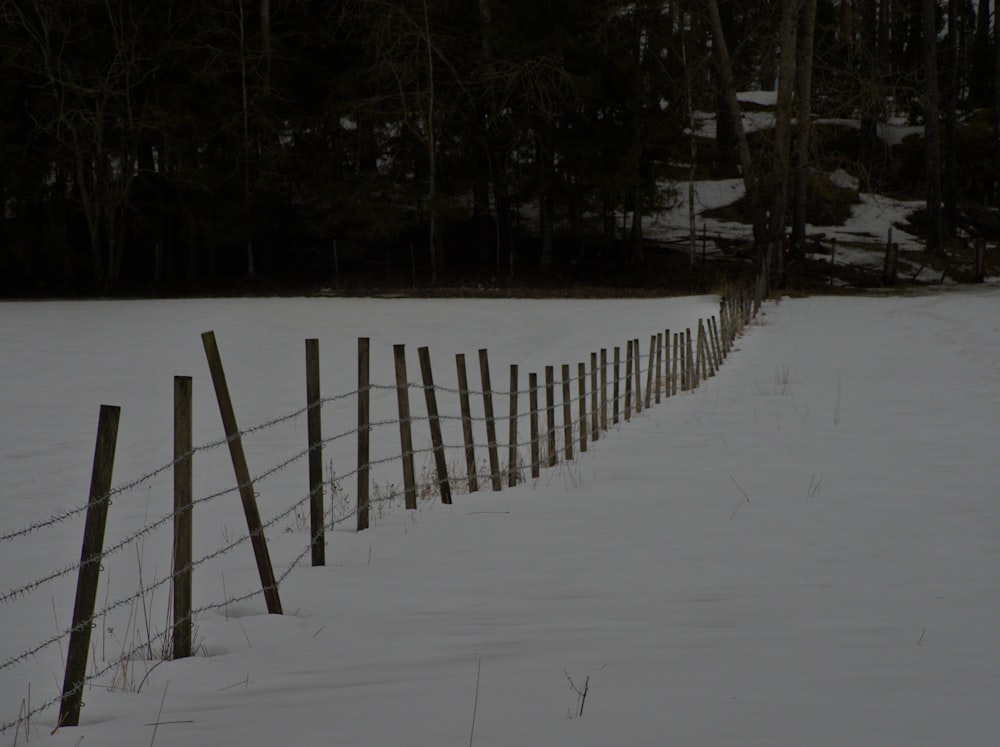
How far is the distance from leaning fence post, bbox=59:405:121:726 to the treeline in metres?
30.7

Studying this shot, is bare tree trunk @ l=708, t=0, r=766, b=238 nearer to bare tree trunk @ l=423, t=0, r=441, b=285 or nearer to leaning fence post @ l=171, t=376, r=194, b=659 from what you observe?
bare tree trunk @ l=423, t=0, r=441, b=285

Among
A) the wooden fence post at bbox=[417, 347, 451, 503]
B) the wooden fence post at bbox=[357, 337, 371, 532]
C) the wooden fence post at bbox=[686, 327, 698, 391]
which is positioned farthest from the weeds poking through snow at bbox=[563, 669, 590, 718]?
the wooden fence post at bbox=[686, 327, 698, 391]

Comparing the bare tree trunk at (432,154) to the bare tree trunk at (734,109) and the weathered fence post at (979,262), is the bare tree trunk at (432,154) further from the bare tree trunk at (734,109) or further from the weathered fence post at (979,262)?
the weathered fence post at (979,262)

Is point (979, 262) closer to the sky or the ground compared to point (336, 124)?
closer to the ground

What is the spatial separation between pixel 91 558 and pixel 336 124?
36.1 meters

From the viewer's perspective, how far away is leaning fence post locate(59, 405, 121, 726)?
12.1 ft

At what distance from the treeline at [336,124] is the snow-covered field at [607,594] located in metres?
23.3

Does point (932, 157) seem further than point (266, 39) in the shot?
Yes

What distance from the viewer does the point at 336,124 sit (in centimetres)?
3803

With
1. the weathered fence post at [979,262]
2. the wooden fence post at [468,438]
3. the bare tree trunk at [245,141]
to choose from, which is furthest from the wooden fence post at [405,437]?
the weathered fence post at [979,262]

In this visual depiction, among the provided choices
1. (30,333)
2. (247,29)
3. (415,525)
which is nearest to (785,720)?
(415,525)

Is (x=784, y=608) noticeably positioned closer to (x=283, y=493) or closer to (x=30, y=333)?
(x=283, y=493)

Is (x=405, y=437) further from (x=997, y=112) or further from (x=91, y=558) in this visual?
(x=997, y=112)

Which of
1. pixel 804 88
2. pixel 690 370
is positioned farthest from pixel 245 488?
pixel 804 88
